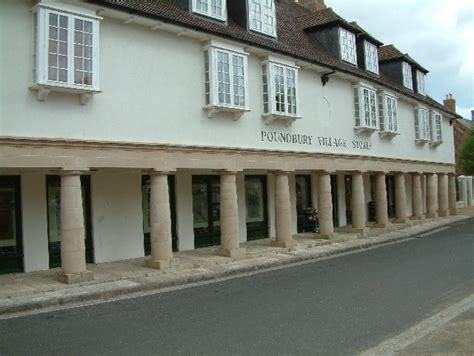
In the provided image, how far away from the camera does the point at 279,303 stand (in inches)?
360

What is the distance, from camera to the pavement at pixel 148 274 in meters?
9.76

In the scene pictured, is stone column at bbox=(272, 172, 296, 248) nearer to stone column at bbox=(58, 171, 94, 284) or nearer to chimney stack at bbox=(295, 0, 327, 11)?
stone column at bbox=(58, 171, 94, 284)

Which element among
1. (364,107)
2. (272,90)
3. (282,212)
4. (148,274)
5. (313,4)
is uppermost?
(313,4)

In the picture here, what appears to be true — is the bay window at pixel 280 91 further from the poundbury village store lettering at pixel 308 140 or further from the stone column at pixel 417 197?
the stone column at pixel 417 197

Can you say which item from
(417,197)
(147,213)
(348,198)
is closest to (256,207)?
(147,213)

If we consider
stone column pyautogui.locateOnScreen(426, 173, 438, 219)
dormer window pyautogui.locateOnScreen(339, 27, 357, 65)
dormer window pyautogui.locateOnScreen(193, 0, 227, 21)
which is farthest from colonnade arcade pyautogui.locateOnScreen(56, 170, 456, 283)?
dormer window pyautogui.locateOnScreen(339, 27, 357, 65)

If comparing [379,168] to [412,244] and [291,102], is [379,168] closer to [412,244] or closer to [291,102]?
[412,244]

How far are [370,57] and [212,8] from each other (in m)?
11.2

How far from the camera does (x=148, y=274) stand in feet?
39.6

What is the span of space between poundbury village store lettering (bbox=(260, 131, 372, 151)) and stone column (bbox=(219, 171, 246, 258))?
2.24 metres

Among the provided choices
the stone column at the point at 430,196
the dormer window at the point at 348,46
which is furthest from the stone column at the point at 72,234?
the stone column at the point at 430,196

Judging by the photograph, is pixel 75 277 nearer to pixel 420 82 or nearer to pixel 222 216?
pixel 222 216

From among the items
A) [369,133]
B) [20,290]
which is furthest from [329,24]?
[20,290]

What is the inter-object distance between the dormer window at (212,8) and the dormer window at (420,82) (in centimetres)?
1790
